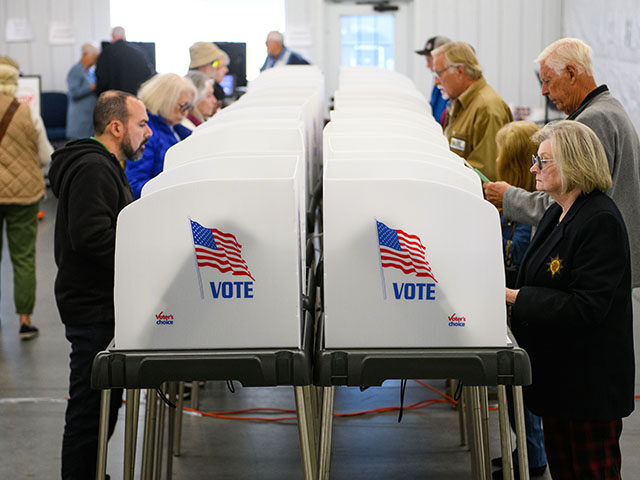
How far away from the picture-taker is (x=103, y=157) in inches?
117

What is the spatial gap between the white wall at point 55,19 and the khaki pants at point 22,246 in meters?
7.35

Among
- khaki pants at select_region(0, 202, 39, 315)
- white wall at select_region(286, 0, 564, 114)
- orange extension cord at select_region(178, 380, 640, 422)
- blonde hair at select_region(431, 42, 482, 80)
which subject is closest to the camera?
orange extension cord at select_region(178, 380, 640, 422)

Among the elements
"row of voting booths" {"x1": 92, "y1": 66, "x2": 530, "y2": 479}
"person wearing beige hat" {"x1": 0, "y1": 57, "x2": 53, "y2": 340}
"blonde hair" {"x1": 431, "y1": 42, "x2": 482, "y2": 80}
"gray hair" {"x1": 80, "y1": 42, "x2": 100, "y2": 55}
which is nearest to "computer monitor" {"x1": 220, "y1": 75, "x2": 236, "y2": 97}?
"gray hair" {"x1": 80, "y1": 42, "x2": 100, "y2": 55}

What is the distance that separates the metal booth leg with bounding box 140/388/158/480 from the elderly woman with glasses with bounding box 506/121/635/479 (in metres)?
1.14

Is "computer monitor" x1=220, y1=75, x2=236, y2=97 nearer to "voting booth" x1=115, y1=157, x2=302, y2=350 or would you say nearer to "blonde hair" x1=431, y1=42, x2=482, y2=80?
"blonde hair" x1=431, y1=42, x2=482, y2=80

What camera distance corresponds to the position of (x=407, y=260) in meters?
2.19

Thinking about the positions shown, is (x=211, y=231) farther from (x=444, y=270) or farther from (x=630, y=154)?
(x=630, y=154)

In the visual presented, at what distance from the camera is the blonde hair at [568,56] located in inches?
130

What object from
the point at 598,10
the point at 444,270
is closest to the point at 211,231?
the point at 444,270

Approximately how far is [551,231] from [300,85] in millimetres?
2230

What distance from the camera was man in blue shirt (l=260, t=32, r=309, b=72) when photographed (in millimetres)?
10484

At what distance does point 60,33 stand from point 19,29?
0.57m

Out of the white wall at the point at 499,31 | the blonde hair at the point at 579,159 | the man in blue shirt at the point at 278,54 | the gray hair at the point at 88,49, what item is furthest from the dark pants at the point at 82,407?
the white wall at the point at 499,31

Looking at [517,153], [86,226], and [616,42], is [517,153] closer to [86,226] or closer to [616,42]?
[86,226]
